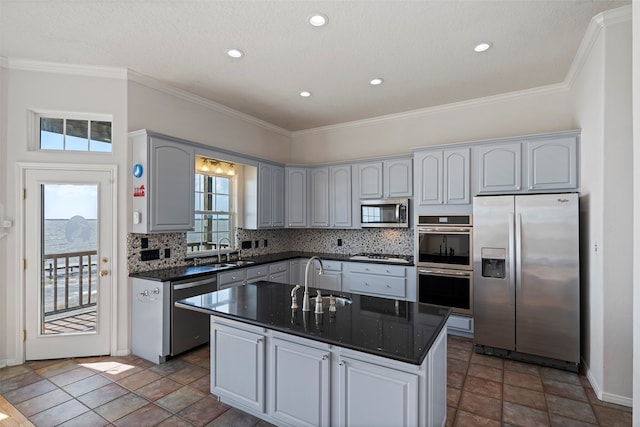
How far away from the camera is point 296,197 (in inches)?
211

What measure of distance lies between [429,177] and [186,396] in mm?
3500

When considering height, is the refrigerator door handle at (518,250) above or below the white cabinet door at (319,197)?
below

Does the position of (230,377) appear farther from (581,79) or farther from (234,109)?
(581,79)

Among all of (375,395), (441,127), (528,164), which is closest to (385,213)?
(441,127)

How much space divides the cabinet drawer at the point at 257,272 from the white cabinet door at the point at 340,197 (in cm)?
128

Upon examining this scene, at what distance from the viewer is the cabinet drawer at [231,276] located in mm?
3830

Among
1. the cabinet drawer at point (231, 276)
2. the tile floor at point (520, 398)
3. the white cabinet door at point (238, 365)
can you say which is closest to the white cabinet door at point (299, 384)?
the white cabinet door at point (238, 365)

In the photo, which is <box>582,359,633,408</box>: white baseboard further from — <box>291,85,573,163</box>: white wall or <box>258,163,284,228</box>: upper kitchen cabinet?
<box>258,163,284,228</box>: upper kitchen cabinet

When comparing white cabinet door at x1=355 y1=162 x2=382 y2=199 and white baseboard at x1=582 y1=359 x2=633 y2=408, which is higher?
white cabinet door at x1=355 y1=162 x2=382 y2=199

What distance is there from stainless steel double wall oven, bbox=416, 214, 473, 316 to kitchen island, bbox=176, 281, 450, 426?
1.73 m

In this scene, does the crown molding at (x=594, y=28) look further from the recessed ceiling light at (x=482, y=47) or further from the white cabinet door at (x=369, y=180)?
the white cabinet door at (x=369, y=180)

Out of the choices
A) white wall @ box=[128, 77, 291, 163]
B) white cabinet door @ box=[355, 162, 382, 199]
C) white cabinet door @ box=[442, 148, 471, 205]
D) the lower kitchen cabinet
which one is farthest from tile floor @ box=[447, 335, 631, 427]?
white wall @ box=[128, 77, 291, 163]

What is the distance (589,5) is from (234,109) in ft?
13.3

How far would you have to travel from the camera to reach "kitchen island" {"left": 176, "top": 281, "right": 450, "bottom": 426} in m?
1.67
